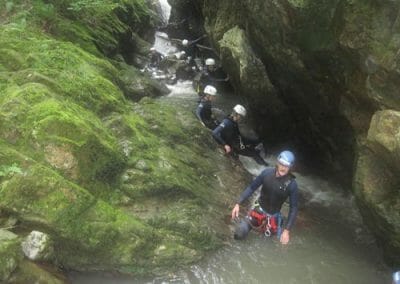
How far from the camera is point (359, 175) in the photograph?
819 centimetres

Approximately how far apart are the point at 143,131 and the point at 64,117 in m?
2.64

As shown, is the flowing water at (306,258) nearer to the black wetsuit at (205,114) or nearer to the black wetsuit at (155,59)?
the black wetsuit at (205,114)

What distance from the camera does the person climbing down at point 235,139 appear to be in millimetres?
12234

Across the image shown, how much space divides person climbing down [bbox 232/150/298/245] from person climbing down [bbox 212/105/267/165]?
3144mm

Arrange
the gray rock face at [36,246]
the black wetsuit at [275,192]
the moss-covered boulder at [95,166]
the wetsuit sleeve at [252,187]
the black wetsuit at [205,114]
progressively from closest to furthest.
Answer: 1. the gray rock face at [36,246]
2. the moss-covered boulder at [95,166]
3. the black wetsuit at [275,192]
4. the wetsuit sleeve at [252,187]
5. the black wetsuit at [205,114]

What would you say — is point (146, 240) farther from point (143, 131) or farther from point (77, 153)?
point (143, 131)

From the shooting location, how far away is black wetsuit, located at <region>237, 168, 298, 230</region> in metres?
8.71

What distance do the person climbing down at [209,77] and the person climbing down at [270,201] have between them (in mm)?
8205

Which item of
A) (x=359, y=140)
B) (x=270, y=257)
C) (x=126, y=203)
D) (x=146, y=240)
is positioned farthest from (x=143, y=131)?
(x=359, y=140)

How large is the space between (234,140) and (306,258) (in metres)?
4.67

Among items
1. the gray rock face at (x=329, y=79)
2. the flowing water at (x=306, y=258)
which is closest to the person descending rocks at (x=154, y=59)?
the gray rock face at (x=329, y=79)

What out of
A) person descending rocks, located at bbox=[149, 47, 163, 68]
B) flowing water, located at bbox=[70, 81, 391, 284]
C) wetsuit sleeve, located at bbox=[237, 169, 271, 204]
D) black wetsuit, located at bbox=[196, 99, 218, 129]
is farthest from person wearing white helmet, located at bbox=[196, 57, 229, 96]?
wetsuit sleeve, located at bbox=[237, 169, 271, 204]

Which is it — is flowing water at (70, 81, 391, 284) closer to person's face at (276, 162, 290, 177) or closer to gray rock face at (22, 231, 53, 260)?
gray rock face at (22, 231, 53, 260)

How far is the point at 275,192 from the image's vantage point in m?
8.87
